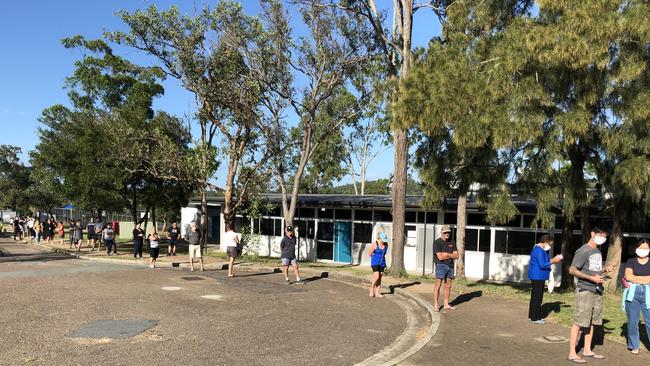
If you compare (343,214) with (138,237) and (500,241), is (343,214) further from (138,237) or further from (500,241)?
(138,237)

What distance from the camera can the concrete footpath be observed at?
6734mm

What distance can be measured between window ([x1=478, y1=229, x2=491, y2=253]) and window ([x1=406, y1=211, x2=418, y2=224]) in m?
2.84

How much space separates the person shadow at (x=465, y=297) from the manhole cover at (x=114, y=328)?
5935mm

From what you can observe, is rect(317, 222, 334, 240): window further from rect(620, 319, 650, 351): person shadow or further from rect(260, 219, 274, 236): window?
rect(620, 319, 650, 351): person shadow

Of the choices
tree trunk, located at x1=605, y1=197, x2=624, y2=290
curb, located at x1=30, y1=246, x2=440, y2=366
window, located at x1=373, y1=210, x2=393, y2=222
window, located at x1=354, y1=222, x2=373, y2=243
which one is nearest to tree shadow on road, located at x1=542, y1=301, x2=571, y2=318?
curb, located at x1=30, y1=246, x2=440, y2=366

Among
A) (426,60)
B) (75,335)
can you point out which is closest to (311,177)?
(426,60)

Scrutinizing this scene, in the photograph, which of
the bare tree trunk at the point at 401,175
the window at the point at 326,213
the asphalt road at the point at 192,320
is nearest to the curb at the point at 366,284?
the asphalt road at the point at 192,320

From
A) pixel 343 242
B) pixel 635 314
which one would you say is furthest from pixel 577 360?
pixel 343 242

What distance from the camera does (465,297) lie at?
1188 cm

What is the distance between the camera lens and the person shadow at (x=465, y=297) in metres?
11.1

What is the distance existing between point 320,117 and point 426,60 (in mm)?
22879

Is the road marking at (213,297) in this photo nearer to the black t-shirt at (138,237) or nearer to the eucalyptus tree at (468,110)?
the eucalyptus tree at (468,110)

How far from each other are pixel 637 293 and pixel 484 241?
1467 cm

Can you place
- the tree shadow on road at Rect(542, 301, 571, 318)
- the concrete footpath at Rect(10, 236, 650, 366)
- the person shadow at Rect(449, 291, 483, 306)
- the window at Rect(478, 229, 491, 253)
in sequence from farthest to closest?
the window at Rect(478, 229, 491, 253) → the person shadow at Rect(449, 291, 483, 306) → the tree shadow on road at Rect(542, 301, 571, 318) → the concrete footpath at Rect(10, 236, 650, 366)
